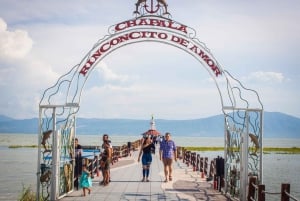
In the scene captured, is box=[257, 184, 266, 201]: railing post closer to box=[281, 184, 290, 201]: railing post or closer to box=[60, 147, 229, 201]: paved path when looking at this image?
box=[281, 184, 290, 201]: railing post

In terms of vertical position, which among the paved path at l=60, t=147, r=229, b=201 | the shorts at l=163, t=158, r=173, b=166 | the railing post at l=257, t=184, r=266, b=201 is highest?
the shorts at l=163, t=158, r=173, b=166

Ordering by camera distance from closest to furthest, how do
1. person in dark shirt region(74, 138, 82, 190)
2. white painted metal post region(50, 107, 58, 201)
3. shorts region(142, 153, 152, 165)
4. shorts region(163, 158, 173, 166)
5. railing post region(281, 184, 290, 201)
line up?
railing post region(281, 184, 290, 201) → white painted metal post region(50, 107, 58, 201) → person in dark shirt region(74, 138, 82, 190) → shorts region(163, 158, 173, 166) → shorts region(142, 153, 152, 165)

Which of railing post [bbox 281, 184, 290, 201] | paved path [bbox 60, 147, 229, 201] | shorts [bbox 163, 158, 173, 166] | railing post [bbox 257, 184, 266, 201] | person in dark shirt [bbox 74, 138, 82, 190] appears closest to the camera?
railing post [bbox 281, 184, 290, 201]

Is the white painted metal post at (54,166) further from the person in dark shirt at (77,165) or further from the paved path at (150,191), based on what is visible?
the person in dark shirt at (77,165)

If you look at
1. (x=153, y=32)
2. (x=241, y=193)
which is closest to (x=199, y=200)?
(x=241, y=193)

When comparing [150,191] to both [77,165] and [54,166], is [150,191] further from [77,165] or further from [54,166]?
[54,166]

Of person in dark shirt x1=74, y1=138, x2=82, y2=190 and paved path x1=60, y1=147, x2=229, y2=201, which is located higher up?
person in dark shirt x1=74, y1=138, x2=82, y2=190

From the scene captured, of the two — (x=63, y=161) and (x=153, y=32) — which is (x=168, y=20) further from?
(x=63, y=161)

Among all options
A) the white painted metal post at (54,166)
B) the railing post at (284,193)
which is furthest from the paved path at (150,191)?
the railing post at (284,193)

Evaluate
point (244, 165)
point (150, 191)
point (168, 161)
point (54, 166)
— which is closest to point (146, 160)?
point (168, 161)

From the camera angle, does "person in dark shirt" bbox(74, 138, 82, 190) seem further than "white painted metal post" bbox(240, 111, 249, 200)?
Yes

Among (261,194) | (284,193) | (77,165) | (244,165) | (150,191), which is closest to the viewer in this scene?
(284,193)

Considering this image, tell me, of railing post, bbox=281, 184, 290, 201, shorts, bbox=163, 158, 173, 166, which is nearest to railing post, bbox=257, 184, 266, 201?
railing post, bbox=281, 184, 290, 201

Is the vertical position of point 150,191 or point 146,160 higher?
point 146,160
